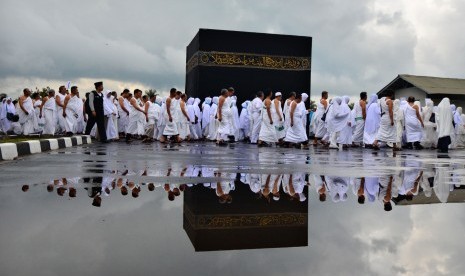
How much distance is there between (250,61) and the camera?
25.7 m

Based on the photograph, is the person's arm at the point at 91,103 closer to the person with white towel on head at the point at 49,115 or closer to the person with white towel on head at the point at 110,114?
the person with white towel on head at the point at 110,114

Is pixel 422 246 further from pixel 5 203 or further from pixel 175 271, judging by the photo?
pixel 5 203

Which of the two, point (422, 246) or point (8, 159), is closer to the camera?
point (422, 246)

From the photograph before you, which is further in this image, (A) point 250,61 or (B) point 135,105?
(A) point 250,61

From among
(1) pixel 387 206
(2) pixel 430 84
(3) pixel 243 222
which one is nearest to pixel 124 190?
(3) pixel 243 222

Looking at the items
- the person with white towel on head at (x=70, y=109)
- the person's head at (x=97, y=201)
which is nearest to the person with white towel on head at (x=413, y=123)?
the person with white towel on head at (x=70, y=109)

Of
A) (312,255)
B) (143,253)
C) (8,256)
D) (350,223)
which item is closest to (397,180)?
(350,223)

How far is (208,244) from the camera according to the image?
2738 mm

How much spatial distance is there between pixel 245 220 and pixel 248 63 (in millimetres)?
22636

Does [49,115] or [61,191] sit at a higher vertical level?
[49,115]

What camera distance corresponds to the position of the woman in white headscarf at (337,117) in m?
16.4

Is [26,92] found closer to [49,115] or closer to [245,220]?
[49,115]

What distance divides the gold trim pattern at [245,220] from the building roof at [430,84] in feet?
89.9

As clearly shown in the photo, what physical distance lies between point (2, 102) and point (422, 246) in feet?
75.0
